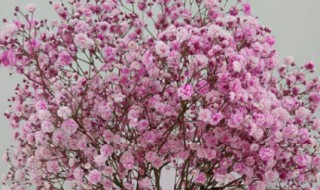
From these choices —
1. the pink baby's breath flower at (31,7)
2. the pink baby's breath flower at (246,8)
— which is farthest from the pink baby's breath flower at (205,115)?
the pink baby's breath flower at (31,7)

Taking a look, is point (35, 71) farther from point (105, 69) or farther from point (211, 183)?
point (211, 183)

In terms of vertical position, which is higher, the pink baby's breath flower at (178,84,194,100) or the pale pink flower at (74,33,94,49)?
the pale pink flower at (74,33,94,49)

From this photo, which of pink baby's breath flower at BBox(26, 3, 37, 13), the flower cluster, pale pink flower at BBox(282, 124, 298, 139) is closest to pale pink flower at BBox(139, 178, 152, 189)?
the flower cluster

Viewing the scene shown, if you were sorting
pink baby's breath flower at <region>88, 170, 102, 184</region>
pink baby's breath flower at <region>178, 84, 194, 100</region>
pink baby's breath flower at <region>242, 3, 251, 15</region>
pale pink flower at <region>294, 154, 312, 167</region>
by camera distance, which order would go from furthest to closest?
pink baby's breath flower at <region>242, 3, 251, 15</region> → pale pink flower at <region>294, 154, 312, 167</region> → pink baby's breath flower at <region>88, 170, 102, 184</region> → pink baby's breath flower at <region>178, 84, 194, 100</region>

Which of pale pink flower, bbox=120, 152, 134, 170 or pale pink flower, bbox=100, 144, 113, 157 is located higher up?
pale pink flower, bbox=100, 144, 113, 157

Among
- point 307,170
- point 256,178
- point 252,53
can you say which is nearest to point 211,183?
point 256,178

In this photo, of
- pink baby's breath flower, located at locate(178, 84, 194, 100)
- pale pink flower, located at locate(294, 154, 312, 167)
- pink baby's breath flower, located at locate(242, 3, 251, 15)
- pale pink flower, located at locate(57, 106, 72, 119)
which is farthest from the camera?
pink baby's breath flower, located at locate(242, 3, 251, 15)

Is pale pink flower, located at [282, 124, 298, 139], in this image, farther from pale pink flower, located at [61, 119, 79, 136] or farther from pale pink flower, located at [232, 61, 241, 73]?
pale pink flower, located at [61, 119, 79, 136]

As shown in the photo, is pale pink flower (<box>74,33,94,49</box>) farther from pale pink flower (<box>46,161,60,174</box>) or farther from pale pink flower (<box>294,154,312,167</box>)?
pale pink flower (<box>294,154,312,167</box>)

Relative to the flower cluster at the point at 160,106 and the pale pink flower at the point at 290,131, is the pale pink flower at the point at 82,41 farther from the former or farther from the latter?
the pale pink flower at the point at 290,131

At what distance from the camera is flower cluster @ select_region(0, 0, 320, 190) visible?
331 centimetres

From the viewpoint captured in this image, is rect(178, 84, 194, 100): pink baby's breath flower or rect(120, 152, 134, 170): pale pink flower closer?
rect(178, 84, 194, 100): pink baby's breath flower

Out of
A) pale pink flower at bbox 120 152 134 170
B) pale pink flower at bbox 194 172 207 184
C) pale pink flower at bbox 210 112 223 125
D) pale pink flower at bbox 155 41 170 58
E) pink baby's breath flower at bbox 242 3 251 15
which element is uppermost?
pink baby's breath flower at bbox 242 3 251 15

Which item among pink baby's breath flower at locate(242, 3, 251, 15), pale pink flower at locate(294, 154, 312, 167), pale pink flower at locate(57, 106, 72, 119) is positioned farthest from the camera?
pink baby's breath flower at locate(242, 3, 251, 15)
